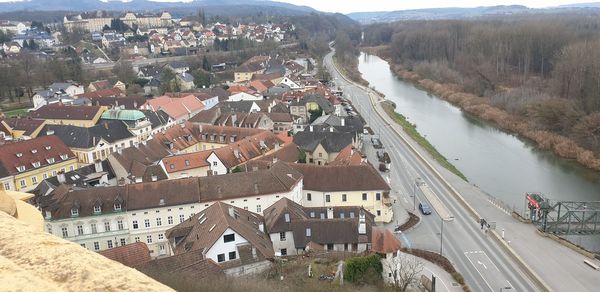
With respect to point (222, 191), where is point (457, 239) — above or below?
below

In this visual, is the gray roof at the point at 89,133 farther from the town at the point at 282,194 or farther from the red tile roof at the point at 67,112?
the red tile roof at the point at 67,112

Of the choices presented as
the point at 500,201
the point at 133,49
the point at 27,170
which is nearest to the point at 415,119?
the point at 500,201

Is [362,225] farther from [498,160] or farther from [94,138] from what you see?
[94,138]

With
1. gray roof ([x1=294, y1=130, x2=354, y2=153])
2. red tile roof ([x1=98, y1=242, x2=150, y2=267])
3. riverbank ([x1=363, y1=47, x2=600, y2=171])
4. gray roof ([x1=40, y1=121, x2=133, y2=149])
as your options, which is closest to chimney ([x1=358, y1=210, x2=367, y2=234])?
red tile roof ([x1=98, y1=242, x2=150, y2=267])

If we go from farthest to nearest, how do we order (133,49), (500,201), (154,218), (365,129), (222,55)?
(133,49)
(222,55)
(365,129)
(500,201)
(154,218)

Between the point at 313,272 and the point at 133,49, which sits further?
the point at 133,49

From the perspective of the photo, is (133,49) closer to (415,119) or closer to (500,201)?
(415,119)

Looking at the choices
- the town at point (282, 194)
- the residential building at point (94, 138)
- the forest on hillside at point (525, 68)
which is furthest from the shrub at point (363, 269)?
the forest on hillside at point (525, 68)
